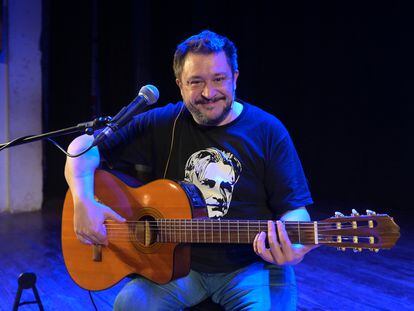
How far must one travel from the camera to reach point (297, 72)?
7.61 meters

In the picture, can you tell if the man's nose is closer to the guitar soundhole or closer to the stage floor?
the guitar soundhole

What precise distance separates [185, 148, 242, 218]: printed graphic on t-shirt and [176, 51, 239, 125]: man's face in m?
0.19

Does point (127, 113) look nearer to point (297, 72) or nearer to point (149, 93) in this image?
point (149, 93)

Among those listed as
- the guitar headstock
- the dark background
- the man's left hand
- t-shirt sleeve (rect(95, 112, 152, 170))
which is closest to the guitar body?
t-shirt sleeve (rect(95, 112, 152, 170))

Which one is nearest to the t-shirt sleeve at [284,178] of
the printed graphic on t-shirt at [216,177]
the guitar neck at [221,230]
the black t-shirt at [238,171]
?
the black t-shirt at [238,171]

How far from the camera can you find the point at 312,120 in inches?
298

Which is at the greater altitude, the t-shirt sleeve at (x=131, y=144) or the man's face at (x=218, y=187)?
the t-shirt sleeve at (x=131, y=144)

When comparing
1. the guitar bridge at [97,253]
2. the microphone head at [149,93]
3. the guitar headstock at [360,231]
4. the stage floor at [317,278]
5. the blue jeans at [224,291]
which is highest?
the microphone head at [149,93]

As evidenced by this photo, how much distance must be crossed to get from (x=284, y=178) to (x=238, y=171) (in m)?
0.22

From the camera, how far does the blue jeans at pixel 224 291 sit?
1844mm

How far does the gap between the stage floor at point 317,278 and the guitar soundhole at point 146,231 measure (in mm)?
1369

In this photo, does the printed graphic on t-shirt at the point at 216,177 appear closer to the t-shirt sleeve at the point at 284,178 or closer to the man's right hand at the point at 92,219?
the t-shirt sleeve at the point at 284,178

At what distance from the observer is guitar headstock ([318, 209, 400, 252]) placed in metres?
1.61

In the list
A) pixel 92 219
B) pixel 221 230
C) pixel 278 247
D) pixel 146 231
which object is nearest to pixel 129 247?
pixel 146 231
